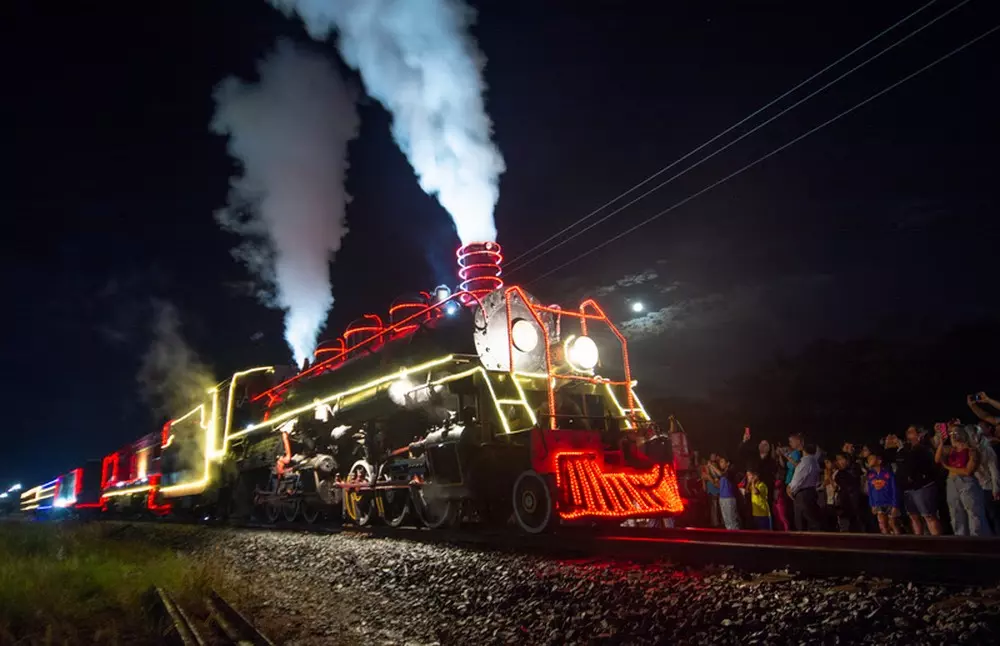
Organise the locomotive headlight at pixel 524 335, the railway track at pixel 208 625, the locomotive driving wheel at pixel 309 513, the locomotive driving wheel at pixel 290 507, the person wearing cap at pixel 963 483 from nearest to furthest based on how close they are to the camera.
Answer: the railway track at pixel 208 625 → the person wearing cap at pixel 963 483 → the locomotive headlight at pixel 524 335 → the locomotive driving wheel at pixel 309 513 → the locomotive driving wheel at pixel 290 507

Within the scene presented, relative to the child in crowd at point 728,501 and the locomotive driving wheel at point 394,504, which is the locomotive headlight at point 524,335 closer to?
the locomotive driving wheel at point 394,504

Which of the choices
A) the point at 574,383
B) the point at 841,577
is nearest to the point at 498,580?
the point at 841,577

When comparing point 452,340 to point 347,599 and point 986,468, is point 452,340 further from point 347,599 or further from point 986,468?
point 986,468

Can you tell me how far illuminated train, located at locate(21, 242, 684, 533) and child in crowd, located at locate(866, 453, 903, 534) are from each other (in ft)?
7.17

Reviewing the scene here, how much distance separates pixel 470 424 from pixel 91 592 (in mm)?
4230

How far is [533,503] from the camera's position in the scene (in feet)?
24.8

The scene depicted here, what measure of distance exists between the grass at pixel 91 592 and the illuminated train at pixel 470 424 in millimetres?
2954

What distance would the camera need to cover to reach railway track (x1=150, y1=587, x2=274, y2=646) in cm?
415

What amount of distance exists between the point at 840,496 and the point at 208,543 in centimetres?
952

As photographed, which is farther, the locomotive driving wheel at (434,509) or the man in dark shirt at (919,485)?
the locomotive driving wheel at (434,509)

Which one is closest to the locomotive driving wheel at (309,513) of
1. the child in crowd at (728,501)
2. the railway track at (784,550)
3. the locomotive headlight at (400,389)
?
the locomotive headlight at (400,389)

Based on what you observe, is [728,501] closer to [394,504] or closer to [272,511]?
[394,504]

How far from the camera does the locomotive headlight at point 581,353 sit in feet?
29.2

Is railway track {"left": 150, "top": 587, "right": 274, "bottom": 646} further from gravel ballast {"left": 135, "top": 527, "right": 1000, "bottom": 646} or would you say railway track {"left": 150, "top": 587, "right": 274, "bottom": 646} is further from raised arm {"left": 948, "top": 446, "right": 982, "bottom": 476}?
raised arm {"left": 948, "top": 446, "right": 982, "bottom": 476}
